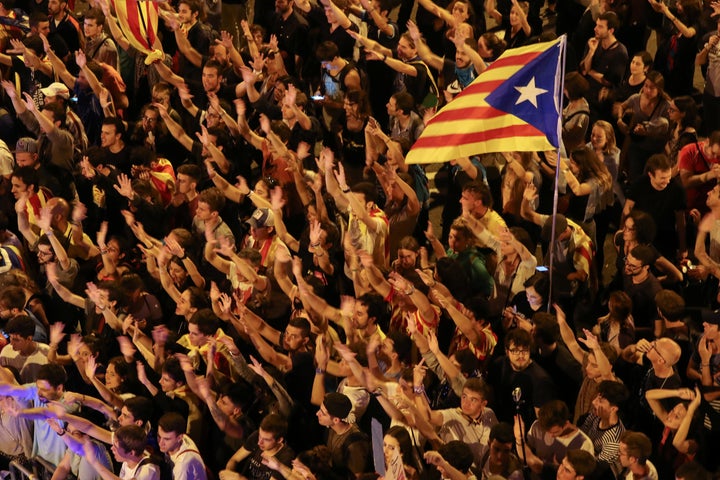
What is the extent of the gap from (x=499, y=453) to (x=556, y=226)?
7.44 feet

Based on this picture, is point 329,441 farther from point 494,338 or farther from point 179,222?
point 179,222

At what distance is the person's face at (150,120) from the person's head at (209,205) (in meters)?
1.59

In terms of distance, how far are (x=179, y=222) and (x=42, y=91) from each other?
2166 mm

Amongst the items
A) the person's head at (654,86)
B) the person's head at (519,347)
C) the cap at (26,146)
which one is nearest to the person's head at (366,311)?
the person's head at (519,347)

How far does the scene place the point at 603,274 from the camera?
12.8 metres

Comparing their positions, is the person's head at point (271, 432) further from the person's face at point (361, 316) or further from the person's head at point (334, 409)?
the person's face at point (361, 316)

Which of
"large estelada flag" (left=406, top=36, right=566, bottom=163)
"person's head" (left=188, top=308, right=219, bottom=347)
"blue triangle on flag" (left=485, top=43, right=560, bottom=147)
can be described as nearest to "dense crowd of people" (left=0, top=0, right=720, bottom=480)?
"person's head" (left=188, top=308, right=219, bottom=347)

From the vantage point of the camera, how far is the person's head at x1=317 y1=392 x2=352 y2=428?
10.5 metres

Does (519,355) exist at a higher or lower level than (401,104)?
lower

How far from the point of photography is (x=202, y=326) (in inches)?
460

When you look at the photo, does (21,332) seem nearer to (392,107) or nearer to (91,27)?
(392,107)

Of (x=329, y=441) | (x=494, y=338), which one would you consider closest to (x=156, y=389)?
(x=329, y=441)

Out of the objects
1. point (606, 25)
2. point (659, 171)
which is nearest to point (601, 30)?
point (606, 25)

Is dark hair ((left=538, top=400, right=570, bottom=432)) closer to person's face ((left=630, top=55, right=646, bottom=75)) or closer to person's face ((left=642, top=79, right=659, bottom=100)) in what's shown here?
person's face ((left=642, top=79, right=659, bottom=100))
